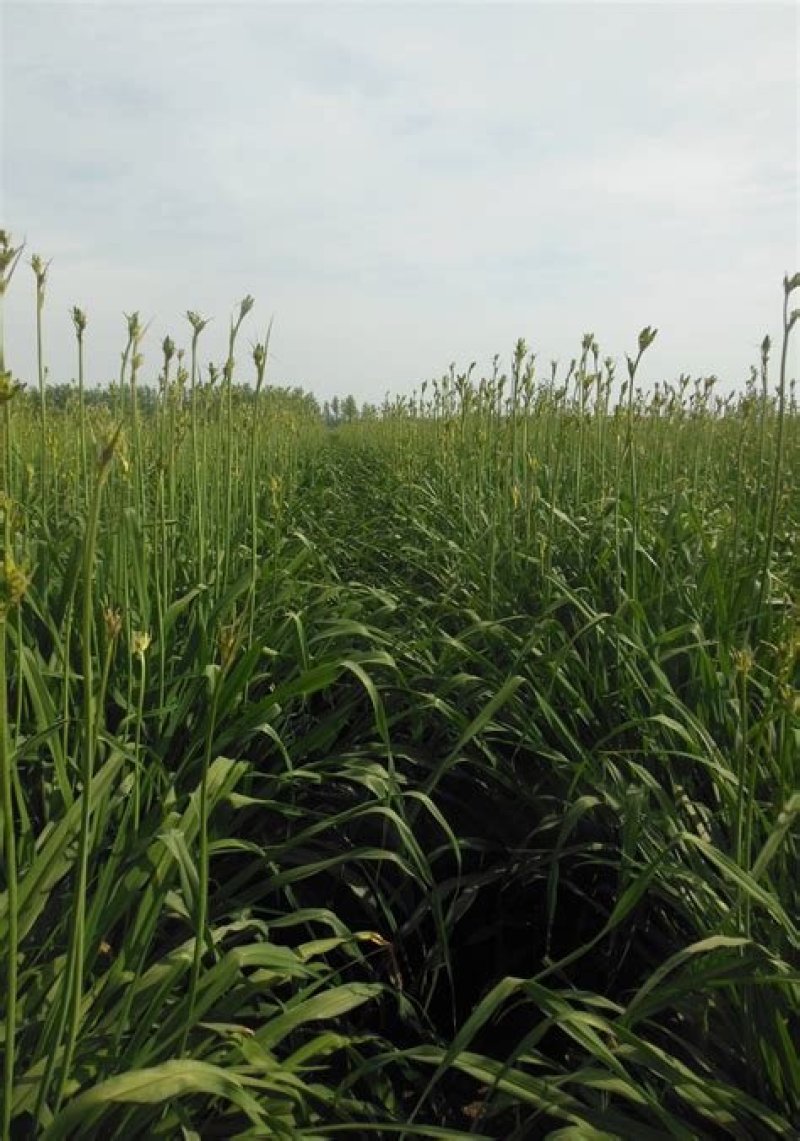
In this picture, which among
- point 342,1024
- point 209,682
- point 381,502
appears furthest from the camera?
point 381,502

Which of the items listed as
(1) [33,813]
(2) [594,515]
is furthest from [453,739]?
(2) [594,515]

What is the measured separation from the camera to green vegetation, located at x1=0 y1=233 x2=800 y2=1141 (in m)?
1.19

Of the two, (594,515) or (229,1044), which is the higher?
(594,515)

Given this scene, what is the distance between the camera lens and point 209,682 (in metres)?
2.00

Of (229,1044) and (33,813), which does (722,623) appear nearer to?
(229,1044)

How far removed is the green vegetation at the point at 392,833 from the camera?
119 cm

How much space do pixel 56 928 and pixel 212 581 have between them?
1.29 meters

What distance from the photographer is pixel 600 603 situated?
8.70 feet

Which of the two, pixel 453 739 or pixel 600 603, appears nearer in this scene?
pixel 453 739

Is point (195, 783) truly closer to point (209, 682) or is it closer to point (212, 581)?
point (209, 682)

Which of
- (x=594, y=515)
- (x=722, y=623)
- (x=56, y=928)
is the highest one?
(x=594, y=515)

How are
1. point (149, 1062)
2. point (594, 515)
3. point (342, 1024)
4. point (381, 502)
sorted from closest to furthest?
1. point (149, 1062)
2. point (342, 1024)
3. point (594, 515)
4. point (381, 502)

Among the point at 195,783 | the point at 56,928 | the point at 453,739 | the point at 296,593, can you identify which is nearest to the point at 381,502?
the point at 296,593

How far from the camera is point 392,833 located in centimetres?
200
